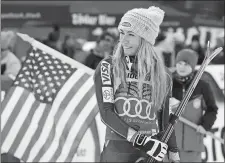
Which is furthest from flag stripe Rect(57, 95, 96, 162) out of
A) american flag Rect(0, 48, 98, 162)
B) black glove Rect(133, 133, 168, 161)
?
black glove Rect(133, 133, 168, 161)

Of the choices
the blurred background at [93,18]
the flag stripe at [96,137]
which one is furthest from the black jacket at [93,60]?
the blurred background at [93,18]

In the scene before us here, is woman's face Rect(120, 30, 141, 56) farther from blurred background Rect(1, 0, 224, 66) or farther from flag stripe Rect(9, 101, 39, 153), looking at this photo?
blurred background Rect(1, 0, 224, 66)

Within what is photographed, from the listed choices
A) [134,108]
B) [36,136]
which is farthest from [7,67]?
[134,108]

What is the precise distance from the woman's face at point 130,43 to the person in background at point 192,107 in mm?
2368

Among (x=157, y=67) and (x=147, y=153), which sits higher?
(x=157, y=67)

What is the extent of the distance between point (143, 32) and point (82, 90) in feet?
8.28

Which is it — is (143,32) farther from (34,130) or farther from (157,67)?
(34,130)

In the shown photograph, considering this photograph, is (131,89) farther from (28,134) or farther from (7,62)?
(7,62)

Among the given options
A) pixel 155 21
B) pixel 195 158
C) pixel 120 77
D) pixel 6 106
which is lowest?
pixel 195 158

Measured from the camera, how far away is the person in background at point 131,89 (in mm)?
4344

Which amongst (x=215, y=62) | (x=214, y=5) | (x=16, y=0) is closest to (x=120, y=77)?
(x=215, y=62)

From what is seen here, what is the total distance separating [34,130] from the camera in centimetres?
693

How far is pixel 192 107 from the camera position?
7137 millimetres

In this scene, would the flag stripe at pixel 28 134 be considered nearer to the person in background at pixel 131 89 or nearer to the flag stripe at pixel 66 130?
the flag stripe at pixel 66 130
